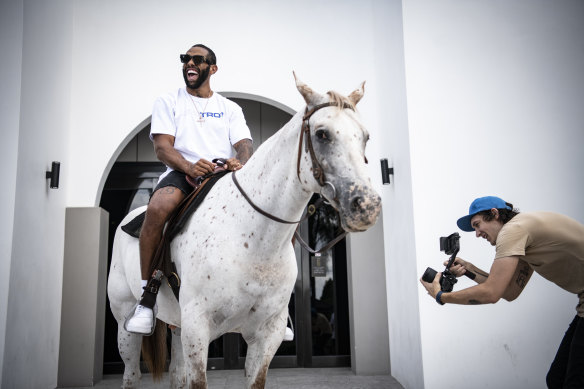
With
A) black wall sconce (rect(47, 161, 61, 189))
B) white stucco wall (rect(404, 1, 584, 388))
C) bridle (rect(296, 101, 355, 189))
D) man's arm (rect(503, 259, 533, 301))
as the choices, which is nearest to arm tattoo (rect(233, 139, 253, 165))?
bridle (rect(296, 101, 355, 189))

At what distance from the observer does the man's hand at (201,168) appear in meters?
2.89

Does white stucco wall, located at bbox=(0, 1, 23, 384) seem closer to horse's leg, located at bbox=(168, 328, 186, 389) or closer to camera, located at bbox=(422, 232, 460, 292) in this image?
horse's leg, located at bbox=(168, 328, 186, 389)

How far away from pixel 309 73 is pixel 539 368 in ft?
13.9

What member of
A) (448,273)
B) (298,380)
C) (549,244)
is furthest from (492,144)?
(298,380)

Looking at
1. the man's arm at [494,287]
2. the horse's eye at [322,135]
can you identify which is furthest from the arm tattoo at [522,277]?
the horse's eye at [322,135]

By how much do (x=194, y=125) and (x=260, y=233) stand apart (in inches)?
41.5

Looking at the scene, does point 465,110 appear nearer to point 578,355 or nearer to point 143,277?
point 578,355

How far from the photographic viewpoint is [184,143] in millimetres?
3102

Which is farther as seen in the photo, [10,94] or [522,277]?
[10,94]

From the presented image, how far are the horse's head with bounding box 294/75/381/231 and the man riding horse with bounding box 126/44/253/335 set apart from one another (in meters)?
0.87

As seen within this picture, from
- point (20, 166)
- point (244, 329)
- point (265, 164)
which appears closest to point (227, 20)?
point (20, 166)

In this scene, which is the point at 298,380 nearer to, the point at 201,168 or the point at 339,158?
the point at 201,168

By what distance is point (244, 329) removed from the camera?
2.64m

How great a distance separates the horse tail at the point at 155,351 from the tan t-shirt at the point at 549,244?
2712 mm
